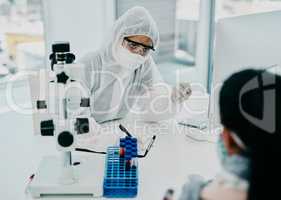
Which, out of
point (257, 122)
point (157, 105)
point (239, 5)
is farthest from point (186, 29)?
point (257, 122)

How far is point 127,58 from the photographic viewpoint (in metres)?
1.77

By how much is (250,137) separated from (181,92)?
3.66 feet

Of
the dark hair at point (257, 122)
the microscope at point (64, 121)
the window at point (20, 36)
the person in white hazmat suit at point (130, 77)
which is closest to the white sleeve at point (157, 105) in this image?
the person in white hazmat suit at point (130, 77)

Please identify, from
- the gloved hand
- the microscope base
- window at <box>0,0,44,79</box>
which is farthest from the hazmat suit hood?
window at <box>0,0,44,79</box>

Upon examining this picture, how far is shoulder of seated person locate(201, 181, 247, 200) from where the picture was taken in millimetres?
702

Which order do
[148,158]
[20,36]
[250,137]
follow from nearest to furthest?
[250,137] < [148,158] < [20,36]

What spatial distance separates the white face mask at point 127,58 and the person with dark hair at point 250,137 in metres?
1.06

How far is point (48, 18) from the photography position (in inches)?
97.8

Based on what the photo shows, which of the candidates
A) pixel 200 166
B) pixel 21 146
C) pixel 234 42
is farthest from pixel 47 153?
pixel 234 42

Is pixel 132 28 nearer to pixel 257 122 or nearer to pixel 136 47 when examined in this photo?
pixel 136 47

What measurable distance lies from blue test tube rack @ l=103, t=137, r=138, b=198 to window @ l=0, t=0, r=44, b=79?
4.55ft

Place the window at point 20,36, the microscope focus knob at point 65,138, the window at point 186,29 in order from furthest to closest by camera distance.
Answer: the window at point 186,29
the window at point 20,36
the microscope focus knob at point 65,138

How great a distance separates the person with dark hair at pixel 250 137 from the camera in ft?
2.17

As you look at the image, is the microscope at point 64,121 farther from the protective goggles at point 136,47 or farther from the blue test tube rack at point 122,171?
the protective goggles at point 136,47
